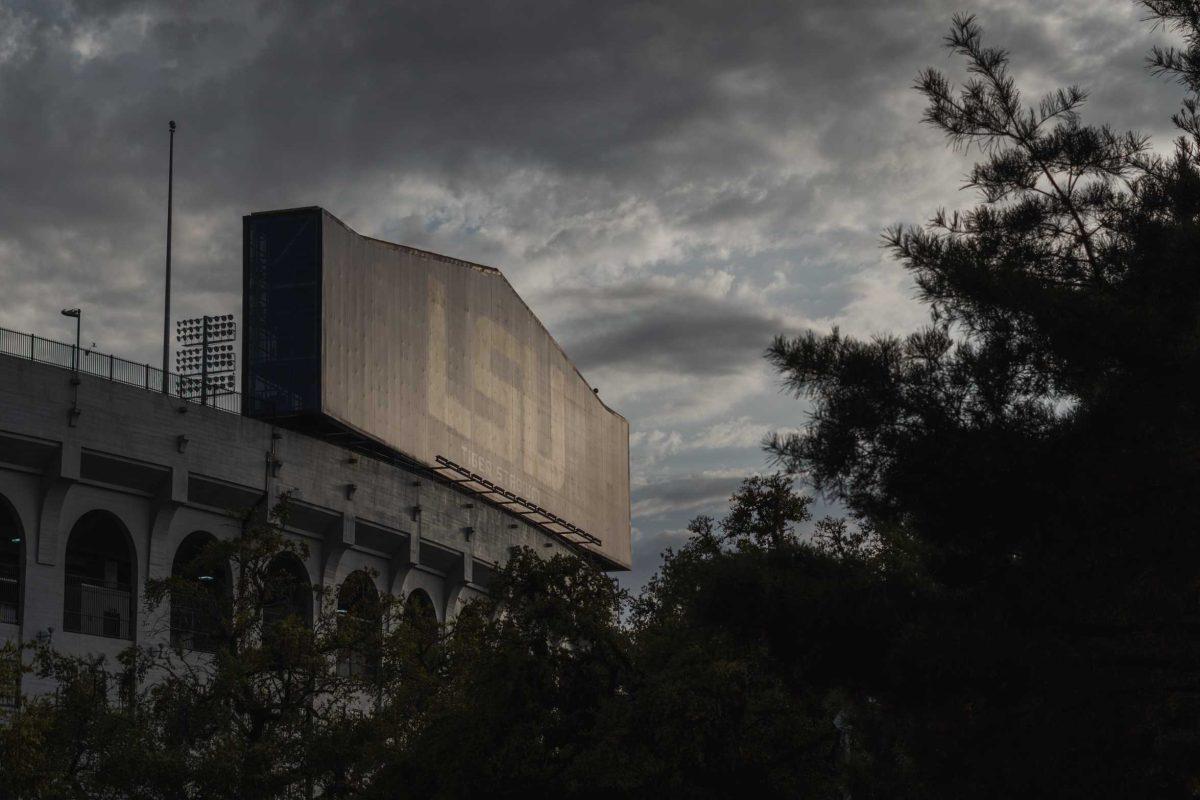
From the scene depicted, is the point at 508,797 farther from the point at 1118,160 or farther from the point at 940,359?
the point at 1118,160

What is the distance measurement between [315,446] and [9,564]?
39.8ft

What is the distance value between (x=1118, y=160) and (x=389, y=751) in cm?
1815

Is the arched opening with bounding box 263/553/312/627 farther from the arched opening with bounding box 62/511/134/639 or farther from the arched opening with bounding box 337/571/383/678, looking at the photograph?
the arched opening with bounding box 62/511/134/639

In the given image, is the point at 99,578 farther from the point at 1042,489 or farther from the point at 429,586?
the point at 1042,489

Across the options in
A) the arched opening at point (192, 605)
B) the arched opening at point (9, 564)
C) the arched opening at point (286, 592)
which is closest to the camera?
the arched opening at point (286, 592)

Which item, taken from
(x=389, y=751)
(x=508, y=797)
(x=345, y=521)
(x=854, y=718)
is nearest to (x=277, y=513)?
(x=389, y=751)

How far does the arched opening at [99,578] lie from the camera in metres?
47.1

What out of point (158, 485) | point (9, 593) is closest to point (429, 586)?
point (158, 485)

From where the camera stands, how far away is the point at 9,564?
47344 millimetres

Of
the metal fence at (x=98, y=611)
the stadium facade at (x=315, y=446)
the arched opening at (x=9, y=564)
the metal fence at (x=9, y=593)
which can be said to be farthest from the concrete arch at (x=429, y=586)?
the metal fence at (x=9, y=593)

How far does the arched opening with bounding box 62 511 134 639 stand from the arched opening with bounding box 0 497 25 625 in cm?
148

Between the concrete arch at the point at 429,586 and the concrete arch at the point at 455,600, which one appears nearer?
the concrete arch at the point at 429,586

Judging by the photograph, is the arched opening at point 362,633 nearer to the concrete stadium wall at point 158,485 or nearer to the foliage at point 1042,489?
the concrete stadium wall at point 158,485

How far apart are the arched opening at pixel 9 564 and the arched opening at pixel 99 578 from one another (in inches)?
58.1
